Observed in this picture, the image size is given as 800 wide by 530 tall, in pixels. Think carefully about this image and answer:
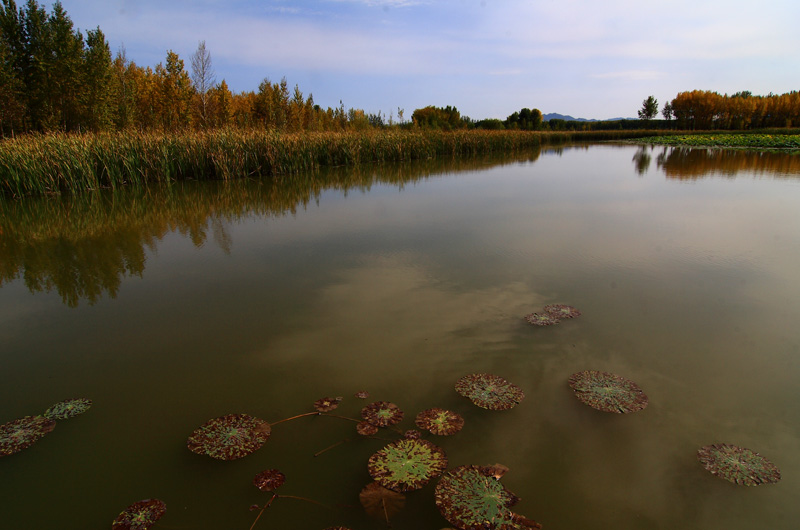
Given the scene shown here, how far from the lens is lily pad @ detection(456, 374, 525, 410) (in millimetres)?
1827

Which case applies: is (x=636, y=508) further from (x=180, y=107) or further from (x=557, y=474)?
(x=180, y=107)

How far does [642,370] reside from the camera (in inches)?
81.4

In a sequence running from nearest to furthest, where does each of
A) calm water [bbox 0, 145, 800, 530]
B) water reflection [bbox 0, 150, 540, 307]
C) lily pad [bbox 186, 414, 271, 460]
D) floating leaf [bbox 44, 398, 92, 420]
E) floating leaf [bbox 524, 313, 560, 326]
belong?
calm water [bbox 0, 145, 800, 530] → lily pad [bbox 186, 414, 271, 460] → floating leaf [bbox 44, 398, 92, 420] → floating leaf [bbox 524, 313, 560, 326] → water reflection [bbox 0, 150, 540, 307]

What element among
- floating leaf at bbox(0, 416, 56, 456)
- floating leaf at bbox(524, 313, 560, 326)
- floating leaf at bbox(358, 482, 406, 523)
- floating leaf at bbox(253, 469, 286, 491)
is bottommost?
floating leaf at bbox(358, 482, 406, 523)

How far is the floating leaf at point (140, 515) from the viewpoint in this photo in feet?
4.22

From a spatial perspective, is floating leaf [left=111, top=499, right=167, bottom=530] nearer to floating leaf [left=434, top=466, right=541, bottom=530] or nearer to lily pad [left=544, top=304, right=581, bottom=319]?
floating leaf [left=434, top=466, right=541, bottom=530]

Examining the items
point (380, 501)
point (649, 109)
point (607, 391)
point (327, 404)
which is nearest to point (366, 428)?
point (327, 404)

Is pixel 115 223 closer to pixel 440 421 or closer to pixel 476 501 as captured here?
pixel 440 421

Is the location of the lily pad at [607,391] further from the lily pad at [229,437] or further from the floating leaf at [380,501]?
the lily pad at [229,437]

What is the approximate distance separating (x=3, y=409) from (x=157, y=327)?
32.4 inches

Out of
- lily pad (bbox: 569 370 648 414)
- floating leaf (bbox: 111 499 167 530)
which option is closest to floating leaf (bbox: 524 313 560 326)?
lily pad (bbox: 569 370 648 414)

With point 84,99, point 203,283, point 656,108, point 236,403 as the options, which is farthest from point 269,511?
point 656,108

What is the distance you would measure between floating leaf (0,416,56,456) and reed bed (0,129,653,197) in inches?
307

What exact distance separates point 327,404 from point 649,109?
201ft
